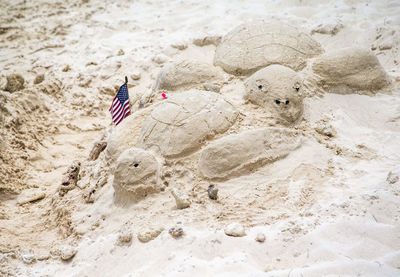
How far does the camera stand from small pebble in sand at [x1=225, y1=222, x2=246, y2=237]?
2.34 metres

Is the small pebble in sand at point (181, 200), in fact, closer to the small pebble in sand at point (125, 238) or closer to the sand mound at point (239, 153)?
the sand mound at point (239, 153)

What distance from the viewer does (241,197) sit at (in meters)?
2.75

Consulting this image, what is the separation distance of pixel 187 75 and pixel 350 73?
1832 mm

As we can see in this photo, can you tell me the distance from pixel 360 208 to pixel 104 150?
101 inches

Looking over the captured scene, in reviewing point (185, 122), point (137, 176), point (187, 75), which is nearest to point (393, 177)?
point (185, 122)

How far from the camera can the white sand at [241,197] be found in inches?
85.5

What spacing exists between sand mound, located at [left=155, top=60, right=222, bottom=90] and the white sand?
→ 255 mm

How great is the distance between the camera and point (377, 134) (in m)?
3.35

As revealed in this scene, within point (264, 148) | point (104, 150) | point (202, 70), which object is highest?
point (202, 70)

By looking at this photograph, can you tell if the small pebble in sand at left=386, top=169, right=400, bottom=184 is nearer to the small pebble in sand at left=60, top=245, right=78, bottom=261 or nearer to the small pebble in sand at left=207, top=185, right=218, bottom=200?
the small pebble in sand at left=207, top=185, right=218, bottom=200

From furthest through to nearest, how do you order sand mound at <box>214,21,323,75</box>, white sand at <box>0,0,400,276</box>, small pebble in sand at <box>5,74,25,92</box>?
small pebble in sand at <box>5,74,25,92</box>
sand mound at <box>214,21,323,75</box>
white sand at <box>0,0,400,276</box>

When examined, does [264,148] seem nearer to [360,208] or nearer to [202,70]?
[360,208]

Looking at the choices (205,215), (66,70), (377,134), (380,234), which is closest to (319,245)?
(380,234)

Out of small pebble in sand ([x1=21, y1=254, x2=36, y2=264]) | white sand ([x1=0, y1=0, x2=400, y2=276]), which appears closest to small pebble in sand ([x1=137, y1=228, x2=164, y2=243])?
white sand ([x1=0, y1=0, x2=400, y2=276])
